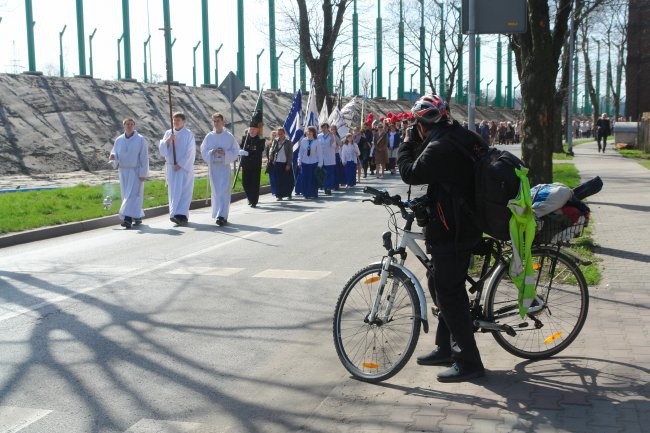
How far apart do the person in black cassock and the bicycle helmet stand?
12.7 metres

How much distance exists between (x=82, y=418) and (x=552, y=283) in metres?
3.10

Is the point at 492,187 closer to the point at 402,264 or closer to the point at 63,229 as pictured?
the point at 402,264

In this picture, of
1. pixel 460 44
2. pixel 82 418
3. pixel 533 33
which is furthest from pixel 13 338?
pixel 460 44

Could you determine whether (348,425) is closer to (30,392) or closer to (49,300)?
(30,392)

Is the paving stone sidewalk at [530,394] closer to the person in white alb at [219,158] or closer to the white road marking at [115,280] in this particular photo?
the white road marking at [115,280]

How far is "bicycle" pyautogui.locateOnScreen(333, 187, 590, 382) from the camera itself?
525 cm

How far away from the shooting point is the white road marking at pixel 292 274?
9320mm

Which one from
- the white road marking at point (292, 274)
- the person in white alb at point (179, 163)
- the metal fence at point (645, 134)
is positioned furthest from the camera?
the metal fence at point (645, 134)

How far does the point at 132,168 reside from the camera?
1537 centimetres

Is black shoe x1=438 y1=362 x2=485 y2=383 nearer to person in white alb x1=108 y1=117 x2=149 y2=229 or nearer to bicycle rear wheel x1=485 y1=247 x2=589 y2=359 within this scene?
bicycle rear wheel x1=485 y1=247 x2=589 y2=359

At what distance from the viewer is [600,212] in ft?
47.1

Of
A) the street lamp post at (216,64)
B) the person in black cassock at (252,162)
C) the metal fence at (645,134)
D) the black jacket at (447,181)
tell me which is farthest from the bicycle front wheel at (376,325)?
the street lamp post at (216,64)

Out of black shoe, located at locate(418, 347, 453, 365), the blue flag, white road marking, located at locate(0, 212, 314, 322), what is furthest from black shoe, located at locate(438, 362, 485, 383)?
the blue flag

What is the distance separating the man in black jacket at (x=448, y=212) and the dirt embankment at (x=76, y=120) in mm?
24117
